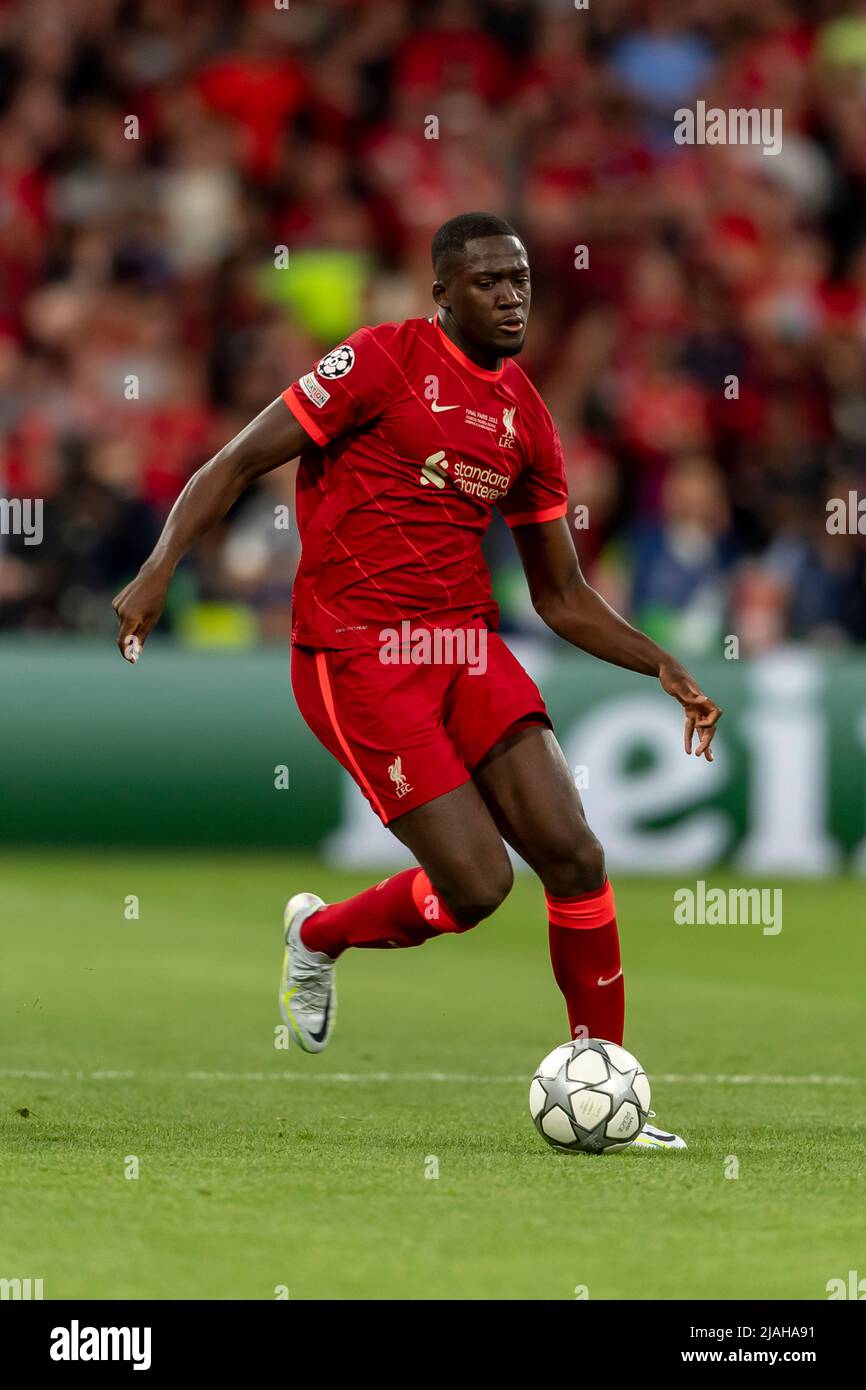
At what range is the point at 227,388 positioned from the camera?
15.2 m

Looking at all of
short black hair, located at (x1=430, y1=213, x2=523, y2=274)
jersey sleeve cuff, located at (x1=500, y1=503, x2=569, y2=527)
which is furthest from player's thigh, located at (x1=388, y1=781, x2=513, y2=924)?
short black hair, located at (x1=430, y1=213, x2=523, y2=274)

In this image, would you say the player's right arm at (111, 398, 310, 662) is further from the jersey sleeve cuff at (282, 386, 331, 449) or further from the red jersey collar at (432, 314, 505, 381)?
the red jersey collar at (432, 314, 505, 381)

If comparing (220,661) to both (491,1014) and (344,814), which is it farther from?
(491,1014)

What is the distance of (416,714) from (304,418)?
857 millimetres

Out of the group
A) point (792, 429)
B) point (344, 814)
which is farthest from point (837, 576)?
point (344, 814)

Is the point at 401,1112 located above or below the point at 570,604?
below

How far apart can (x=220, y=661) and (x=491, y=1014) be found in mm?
4695

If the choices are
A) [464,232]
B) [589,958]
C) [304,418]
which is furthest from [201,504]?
[589,958]

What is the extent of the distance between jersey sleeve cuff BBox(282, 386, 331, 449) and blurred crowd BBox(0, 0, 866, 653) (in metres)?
7.25

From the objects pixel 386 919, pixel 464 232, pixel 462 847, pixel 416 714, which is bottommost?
pixel 386 919

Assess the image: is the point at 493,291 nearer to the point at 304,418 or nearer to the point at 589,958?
the point at 304,418

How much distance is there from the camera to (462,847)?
20.8 feet

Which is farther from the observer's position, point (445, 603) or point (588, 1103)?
point (445, 603)

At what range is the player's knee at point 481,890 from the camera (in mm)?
6363
